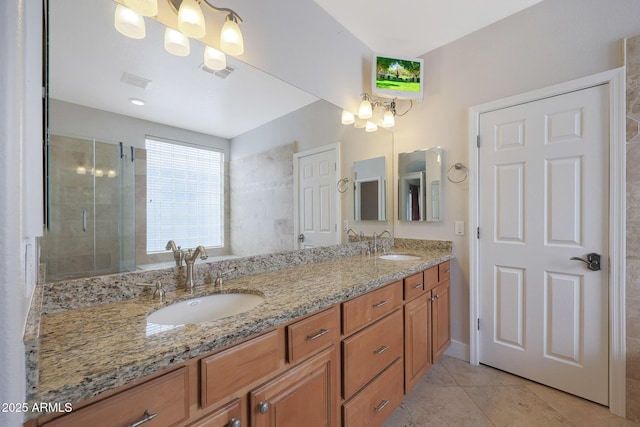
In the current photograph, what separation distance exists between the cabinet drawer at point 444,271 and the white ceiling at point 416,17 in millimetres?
1850

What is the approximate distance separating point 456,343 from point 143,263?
92.5 inches

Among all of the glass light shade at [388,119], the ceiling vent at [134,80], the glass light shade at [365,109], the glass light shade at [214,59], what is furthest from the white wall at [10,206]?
the glass light shade at [388,119]

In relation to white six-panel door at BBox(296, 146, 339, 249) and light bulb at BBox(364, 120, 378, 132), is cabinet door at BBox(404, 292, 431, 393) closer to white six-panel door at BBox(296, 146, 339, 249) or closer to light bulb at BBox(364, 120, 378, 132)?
white six-panel door at BBox(296, 146, 339, 249)

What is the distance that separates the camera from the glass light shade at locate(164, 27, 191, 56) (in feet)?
3.94

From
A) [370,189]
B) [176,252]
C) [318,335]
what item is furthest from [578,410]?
[176,252]

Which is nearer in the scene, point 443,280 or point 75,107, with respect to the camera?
point 75,107

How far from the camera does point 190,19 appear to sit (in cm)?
118

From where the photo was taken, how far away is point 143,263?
3.70ft

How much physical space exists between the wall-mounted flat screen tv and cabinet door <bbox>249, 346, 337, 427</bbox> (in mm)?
2061

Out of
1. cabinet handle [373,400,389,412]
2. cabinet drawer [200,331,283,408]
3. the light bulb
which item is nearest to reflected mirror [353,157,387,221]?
the light bulb

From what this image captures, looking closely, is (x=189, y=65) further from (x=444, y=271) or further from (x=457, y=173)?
(x=444, y=271)

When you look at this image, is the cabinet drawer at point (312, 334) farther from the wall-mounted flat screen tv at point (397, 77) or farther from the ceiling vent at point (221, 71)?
the wall-mounted flat screen tv at point (397, 77)

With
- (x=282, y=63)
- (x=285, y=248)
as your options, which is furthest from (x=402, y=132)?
(x=285, y=248)

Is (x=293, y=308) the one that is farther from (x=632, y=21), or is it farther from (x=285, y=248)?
(x=632, y=21)
